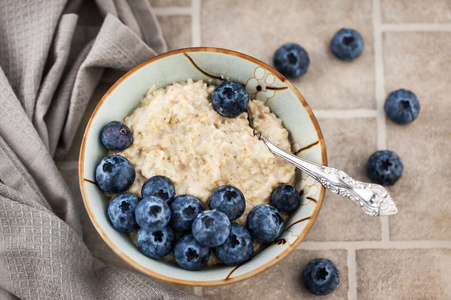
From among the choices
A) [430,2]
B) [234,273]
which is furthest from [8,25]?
[430,2]

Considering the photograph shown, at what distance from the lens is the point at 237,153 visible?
1364 mm

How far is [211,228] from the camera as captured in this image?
1216 millimetres

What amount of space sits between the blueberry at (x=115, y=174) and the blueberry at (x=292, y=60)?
2.25ft

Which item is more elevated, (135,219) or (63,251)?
(135,219)

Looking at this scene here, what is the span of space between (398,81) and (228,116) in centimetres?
75

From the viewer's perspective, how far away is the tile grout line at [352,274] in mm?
1645

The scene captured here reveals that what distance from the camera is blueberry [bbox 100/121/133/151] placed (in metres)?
1.35

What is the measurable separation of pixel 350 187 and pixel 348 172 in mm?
415

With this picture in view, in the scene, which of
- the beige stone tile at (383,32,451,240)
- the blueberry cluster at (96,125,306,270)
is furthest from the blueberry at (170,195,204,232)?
the beige stone tile at (383,32,451,240)

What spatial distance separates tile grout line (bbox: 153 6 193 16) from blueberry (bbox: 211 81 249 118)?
0.49 m

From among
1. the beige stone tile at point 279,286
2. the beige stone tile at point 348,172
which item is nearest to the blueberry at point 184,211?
the beige stone tile at point 279,286

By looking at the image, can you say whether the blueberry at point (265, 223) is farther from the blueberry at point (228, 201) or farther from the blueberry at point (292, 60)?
the blueberry at point (292, 60)

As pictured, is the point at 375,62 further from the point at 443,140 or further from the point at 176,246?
the point at 176,246

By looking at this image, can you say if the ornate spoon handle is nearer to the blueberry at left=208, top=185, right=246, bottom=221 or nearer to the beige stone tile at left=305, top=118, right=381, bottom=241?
the blueberry at left=208, top=185, right=246, bottom=221
